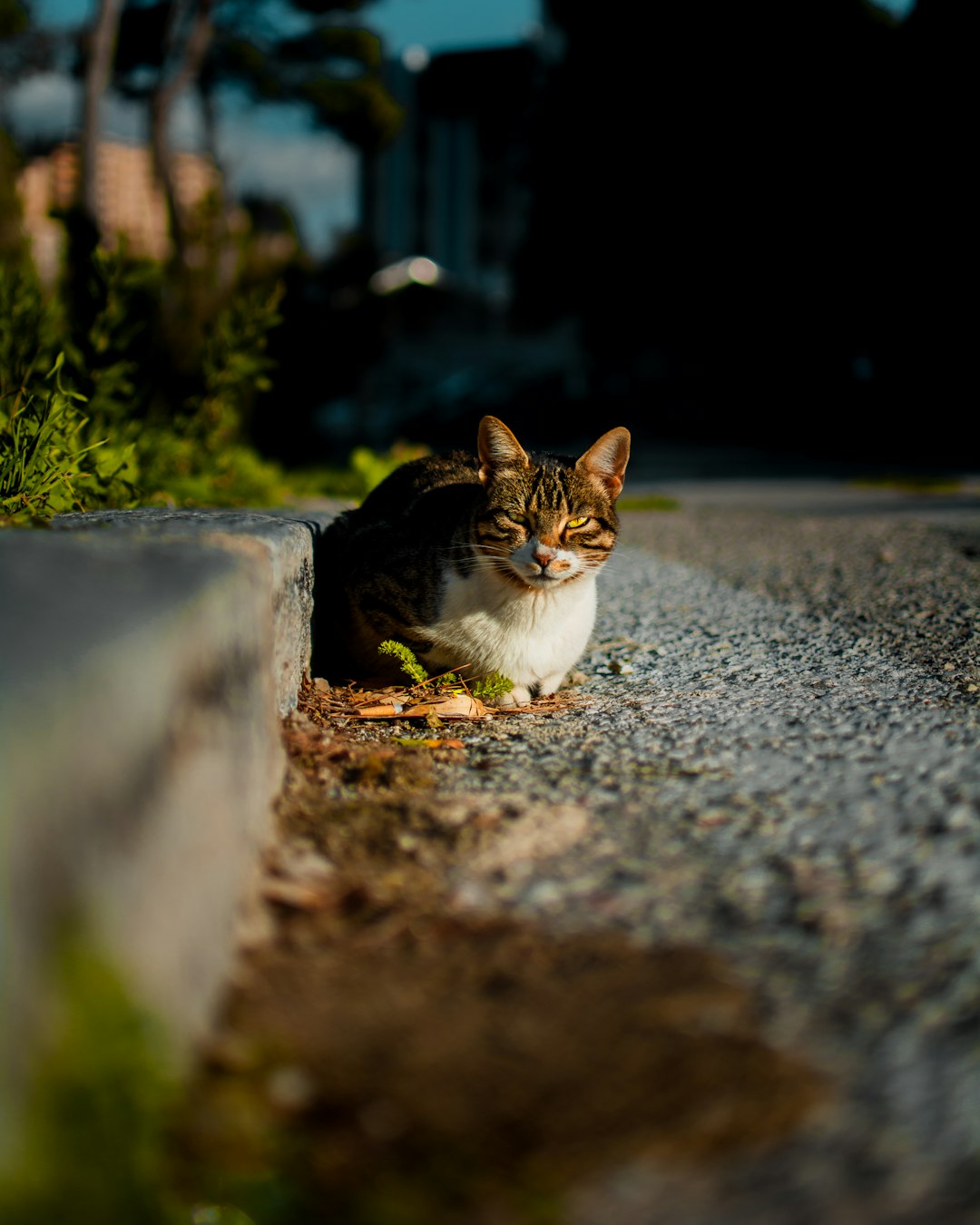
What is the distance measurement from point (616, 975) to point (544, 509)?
63.2 inches

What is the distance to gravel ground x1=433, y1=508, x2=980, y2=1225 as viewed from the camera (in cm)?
109

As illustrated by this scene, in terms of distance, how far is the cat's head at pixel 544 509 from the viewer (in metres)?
2.72

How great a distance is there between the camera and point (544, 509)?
2836 mm

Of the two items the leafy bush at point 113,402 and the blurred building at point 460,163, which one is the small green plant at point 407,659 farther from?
the blurred building at point 460,163

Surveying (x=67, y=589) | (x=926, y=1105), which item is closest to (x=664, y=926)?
(x=926, y=1105)

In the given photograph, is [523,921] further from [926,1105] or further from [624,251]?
[624,251]

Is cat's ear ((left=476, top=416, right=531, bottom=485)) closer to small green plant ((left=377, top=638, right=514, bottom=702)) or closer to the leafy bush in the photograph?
small green plant ((left=377, top=638, right=514, bottom=702))

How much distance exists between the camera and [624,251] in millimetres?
18609

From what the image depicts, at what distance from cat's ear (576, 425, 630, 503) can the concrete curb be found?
1437 mm

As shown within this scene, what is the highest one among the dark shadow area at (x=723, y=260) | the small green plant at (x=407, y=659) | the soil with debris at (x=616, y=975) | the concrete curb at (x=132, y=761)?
the dark shadow area at (x=723, y=260)

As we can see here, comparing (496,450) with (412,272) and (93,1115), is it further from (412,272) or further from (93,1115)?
(412,272)

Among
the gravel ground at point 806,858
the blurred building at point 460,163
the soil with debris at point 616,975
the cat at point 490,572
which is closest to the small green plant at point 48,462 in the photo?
the cat at point 490,572

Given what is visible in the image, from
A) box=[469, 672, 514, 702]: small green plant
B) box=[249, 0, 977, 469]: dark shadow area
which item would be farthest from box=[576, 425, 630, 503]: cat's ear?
box=[249, 0, 977, 469]: dark shadow area

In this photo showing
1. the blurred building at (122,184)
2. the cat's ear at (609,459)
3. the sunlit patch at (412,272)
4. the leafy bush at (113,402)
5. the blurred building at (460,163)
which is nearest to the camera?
the leafy bush at (113,402)
